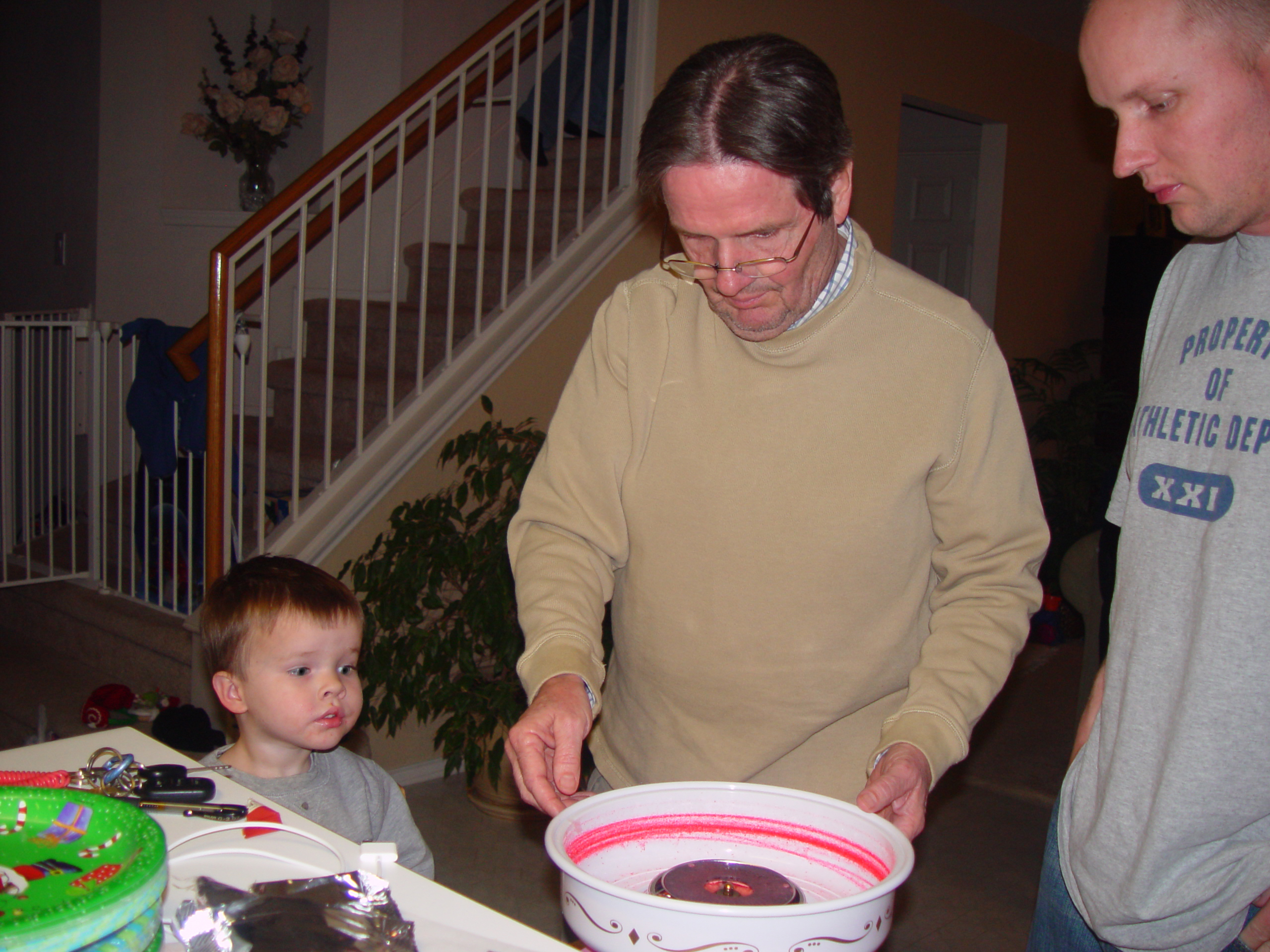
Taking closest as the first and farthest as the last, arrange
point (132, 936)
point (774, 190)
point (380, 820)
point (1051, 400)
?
1. point (132, 936)
2. point (774, 190)
3. point (380, 820)
4. point (1051, 400)

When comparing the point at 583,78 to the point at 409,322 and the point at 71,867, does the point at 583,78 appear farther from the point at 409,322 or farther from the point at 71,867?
the point at 71,867

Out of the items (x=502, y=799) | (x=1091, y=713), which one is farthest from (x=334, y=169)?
(x=1091, y=713)

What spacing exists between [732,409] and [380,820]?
0.78 meters

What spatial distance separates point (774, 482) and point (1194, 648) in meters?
Answer: 0.44

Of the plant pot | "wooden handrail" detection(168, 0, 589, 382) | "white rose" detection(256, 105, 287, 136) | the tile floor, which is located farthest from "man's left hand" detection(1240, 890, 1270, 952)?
"white rose" detection(256, 105, 287, 136)

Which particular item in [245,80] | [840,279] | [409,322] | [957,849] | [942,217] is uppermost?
A: [245,80]

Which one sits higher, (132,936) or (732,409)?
(732,409)

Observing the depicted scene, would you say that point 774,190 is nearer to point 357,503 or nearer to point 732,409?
point 732,409

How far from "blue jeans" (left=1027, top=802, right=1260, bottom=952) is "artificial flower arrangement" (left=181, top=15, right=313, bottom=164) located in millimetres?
4660

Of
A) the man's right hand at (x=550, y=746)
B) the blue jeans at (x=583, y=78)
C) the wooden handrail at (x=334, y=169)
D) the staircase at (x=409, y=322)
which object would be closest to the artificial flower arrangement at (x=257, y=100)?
the staircase at (x=409, y=322)

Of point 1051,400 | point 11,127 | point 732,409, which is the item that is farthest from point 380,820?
point 11,127

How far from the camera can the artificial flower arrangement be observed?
4.89 meters

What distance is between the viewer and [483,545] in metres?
2.85

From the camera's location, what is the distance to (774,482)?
120cm
